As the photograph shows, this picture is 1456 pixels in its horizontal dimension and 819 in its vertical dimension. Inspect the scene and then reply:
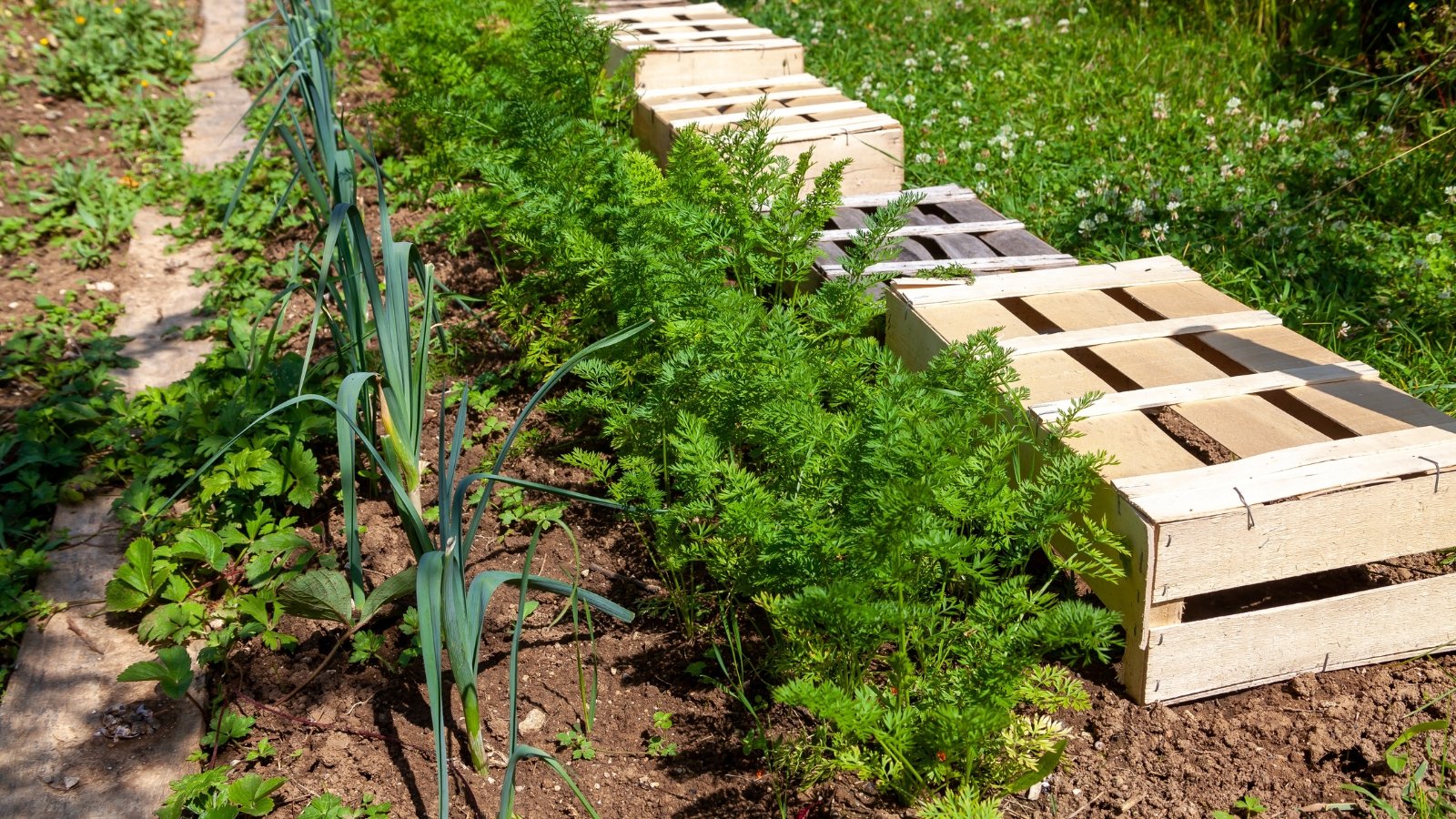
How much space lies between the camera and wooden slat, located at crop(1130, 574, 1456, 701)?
6.56 ft

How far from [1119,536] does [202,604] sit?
6.41ft

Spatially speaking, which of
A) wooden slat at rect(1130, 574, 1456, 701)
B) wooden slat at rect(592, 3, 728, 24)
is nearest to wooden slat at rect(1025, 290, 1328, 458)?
wooden slat at rect(1130, 574, 1456, 701)

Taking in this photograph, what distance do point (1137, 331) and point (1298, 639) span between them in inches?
32.9

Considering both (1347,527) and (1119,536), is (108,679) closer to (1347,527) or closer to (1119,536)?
(1119,536)

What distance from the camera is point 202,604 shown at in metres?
2.38

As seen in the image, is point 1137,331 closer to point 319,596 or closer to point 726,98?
point 319,596

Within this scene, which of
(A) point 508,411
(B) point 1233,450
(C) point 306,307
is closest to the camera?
(B) point 1233,450

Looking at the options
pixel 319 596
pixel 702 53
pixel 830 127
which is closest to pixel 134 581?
pixel 319 596

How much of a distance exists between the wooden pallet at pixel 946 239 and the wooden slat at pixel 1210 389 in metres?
0.65

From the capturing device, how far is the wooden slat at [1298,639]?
200 centimetres

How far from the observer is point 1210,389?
91.9 inches

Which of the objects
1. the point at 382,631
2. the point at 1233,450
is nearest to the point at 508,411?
the point at 382,631

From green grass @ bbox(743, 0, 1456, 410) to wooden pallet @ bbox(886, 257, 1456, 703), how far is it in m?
0.78

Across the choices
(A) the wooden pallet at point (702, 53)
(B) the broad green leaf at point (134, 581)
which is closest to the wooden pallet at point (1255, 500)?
(B) the broad green leaf at point (134, 581)
